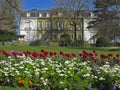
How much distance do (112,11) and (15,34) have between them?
59.8 feet

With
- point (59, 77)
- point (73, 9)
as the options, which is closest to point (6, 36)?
point (73, 9)

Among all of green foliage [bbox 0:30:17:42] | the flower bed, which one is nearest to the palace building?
green foliage [bbox 0:30:17:42]

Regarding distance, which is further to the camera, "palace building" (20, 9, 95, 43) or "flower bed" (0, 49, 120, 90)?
"palace building" (20, 9, 95, 43)

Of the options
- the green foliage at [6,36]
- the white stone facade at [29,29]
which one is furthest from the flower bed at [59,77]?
the white stone facade at [29,29]

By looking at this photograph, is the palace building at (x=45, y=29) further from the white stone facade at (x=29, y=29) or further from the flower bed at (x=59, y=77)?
the flower bed at (x=59, y=77)

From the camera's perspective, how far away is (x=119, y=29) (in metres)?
44.6

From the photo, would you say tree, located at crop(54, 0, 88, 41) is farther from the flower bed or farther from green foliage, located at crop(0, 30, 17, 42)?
the flower bed

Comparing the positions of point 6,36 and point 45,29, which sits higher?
point 45,29

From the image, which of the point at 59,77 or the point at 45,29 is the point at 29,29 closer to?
the point at 45,29

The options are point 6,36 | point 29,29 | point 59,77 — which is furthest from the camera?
point 29,29

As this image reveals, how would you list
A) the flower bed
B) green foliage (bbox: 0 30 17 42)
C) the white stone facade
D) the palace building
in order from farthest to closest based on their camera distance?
the white stone facade, the palace building, green foliage (bbox: 0 30 17 42), the flower bed

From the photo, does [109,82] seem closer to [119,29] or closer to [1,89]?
[1,89]

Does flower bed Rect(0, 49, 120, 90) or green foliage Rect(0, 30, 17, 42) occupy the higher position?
flower bed Rect(0, 49, 120, 90)

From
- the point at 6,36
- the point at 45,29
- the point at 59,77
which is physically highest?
the point at 59,77
